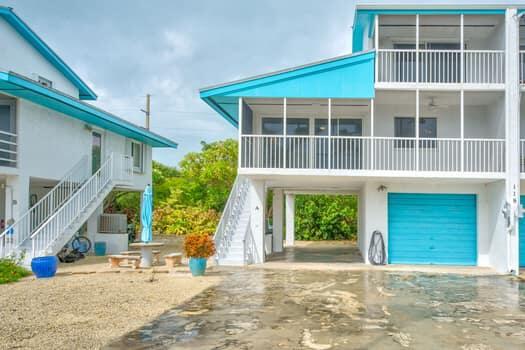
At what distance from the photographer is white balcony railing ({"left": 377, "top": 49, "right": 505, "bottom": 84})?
16.6 m

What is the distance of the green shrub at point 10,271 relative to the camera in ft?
42.0

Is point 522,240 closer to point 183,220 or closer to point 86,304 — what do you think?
point 86,304

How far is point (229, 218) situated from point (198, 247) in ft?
12.8

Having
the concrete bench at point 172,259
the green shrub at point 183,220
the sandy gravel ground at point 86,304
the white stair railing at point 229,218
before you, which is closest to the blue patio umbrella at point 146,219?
the concrete bench at point 172,259

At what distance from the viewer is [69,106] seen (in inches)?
679

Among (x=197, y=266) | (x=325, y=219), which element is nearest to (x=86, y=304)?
(x=197, y=266)

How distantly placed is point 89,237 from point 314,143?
31.7 ft

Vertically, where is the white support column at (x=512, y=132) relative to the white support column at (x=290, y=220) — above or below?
above

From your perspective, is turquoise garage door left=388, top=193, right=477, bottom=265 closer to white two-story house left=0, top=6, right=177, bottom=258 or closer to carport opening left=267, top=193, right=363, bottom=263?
white two-story house left=0, top=6, right=177, bottom=258

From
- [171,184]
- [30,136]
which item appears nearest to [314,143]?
[30,136]

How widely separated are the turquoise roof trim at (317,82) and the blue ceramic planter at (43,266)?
22.7 ft

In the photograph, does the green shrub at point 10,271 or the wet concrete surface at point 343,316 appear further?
the green shrub at point 10,271

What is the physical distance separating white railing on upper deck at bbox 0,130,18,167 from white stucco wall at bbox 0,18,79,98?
2431mm

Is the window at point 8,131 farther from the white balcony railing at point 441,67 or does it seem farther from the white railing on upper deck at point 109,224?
the white balcony railing at point 441,67
